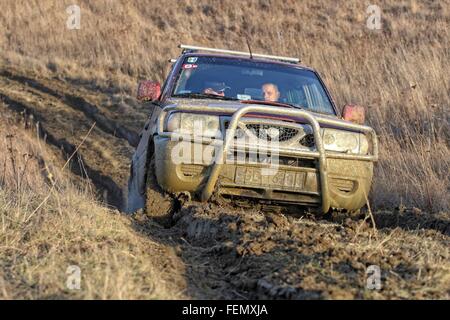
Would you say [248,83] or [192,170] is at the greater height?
[248,83]

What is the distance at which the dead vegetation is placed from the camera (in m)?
4.62

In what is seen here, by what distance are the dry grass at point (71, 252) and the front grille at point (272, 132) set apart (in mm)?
1225

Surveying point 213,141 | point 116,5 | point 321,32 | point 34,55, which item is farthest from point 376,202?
point 116,5

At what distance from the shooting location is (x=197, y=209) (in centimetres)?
641

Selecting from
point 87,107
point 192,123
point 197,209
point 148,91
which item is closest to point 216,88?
point 148,91

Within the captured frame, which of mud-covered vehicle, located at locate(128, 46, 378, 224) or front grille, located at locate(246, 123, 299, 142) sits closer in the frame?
mud-covered vehicle, located at locate(128, 46, 378, 224)

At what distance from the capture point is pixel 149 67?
19.2m

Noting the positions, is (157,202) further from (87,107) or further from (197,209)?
(87,107)

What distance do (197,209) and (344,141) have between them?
1334mm

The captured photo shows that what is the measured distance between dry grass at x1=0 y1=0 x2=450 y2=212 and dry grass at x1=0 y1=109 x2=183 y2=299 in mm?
3674

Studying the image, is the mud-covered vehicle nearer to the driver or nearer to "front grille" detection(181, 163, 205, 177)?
"front grille" detection(181, 163, 205, 177)

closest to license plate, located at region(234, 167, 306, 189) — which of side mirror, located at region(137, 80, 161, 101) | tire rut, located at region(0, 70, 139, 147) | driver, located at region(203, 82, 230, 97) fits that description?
driver, located at region(203, 82, 230, 97)

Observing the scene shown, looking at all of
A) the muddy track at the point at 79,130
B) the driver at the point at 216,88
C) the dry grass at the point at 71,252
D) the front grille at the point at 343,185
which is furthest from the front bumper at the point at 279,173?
the muddy track at the point at 79,130
